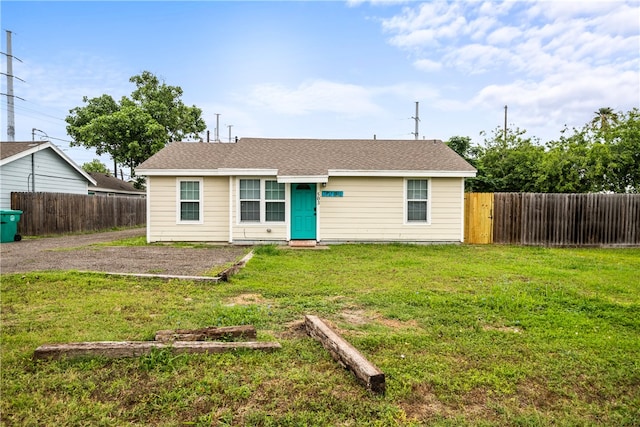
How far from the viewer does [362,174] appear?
40.7 ft

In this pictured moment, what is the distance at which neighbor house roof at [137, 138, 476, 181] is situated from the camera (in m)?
12.4

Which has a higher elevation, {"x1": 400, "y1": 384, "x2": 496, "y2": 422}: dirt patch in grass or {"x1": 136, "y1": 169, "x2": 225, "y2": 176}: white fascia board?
{"x1": 136, "y1": 169, "x2": 225, "y2": 176}: white fascia board

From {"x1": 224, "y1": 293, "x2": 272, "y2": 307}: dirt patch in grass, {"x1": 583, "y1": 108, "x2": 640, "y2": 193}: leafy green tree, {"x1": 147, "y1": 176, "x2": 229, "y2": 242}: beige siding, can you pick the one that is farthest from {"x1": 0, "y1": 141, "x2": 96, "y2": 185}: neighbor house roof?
{"x1": 583, "y1": 108, "x2": 640, "y2": 193}: leafy green tree

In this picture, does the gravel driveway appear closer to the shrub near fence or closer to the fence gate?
the fence gate

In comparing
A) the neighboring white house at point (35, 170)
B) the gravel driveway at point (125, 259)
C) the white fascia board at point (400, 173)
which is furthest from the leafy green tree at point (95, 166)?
the white fascia board at point (400, 173)

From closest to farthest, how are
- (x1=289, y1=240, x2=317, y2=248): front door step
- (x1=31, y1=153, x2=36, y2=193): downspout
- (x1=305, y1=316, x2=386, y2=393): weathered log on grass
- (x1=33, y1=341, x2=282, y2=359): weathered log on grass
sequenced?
(x1=305, y1=316, x2=386, y2=393): weathered log on grass
(x1=33, y1=341, x2=282, y2=359): weathered log on grass
(x1=289, y1=240, x2=317, y2=248): front door step
(x1=31, y1=153, x2=36, y2=193): downspout

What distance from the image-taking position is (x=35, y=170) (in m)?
17.6

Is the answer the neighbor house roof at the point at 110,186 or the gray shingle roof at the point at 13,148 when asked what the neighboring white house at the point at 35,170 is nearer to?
the gray shingle roof at the point at 13,148

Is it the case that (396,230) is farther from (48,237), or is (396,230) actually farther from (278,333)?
(48,237)

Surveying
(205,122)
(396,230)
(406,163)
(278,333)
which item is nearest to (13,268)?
(278,333)

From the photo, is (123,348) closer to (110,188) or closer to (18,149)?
(18,149)

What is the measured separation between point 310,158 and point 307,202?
77.9 inches

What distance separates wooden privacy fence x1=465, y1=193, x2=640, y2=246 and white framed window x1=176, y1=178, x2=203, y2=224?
10.4m

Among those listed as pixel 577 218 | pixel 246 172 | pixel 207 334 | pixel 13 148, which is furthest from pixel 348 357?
pixel 13 148
